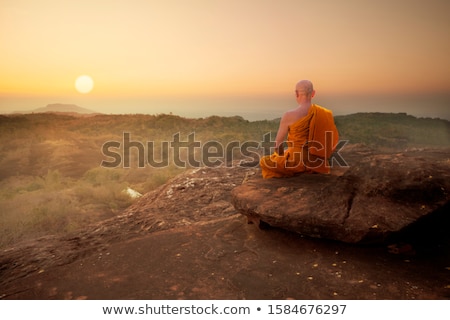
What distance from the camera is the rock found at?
305cm

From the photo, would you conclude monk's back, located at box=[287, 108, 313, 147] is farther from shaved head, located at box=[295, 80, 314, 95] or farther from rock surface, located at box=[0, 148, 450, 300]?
rock surface, located at box=[0, 148, 450, 300]

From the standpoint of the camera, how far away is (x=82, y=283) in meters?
3.07

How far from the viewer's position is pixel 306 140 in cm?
470

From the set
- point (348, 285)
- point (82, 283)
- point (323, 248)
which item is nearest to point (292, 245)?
point (323, 248)

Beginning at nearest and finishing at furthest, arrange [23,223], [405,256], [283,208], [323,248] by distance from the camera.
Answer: [405,256], [323,248], [283,208], [23,223]

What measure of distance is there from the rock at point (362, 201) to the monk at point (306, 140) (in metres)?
0.62

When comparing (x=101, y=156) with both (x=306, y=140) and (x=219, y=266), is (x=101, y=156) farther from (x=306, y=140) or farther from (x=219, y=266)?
(x=219, y=266)

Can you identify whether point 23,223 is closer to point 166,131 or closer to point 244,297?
point 244,297
